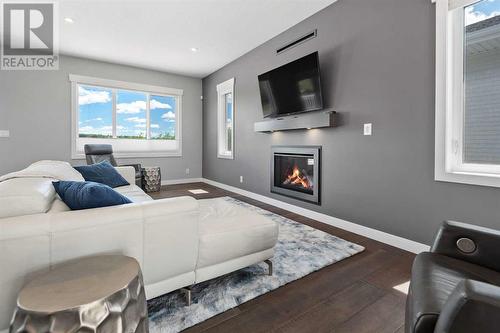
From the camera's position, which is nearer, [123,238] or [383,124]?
[123,238]

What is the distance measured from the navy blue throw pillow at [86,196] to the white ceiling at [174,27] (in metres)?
2.68

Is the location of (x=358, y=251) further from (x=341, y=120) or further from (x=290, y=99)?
(x=290, y=99)

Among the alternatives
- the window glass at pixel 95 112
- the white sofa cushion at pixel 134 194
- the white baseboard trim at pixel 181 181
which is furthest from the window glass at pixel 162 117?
the white sofa cushion at pixel 134 194

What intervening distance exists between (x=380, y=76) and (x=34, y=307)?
295 centimetres

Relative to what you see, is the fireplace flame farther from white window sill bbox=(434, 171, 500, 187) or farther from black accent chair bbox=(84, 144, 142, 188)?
black accent chair bbox=(84, 144, 142, 188)

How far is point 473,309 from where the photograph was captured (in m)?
0.64

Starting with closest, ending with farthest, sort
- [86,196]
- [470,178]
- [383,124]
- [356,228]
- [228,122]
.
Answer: [86,196], [470,178], [383,124], [356,228], [228,122]

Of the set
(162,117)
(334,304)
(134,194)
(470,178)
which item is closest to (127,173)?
(134,194)

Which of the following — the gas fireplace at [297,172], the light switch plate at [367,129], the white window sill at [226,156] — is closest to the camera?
the light switch plate at [367,129]

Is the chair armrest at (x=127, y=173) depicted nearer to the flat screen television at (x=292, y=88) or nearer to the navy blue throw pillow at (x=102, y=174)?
the navy blue throw pillow at (x=102, y=174)

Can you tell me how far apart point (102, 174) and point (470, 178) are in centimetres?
365

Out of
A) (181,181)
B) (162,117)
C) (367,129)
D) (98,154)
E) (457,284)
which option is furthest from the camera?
(181,181)

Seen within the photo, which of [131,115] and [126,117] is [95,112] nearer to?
[126,117]

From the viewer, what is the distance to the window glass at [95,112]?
16.6 ft
